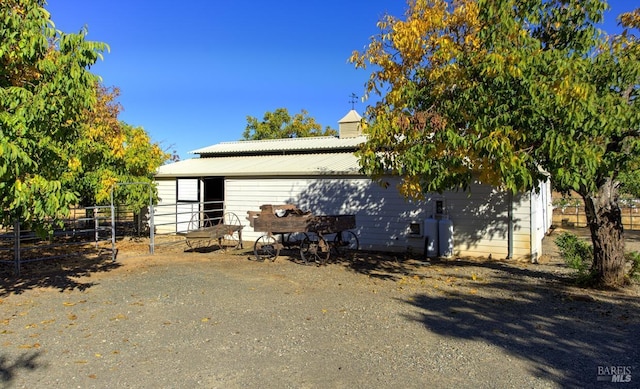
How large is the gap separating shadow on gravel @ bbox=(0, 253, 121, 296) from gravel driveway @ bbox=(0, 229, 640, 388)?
0.09 metres

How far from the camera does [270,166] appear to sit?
16344mm

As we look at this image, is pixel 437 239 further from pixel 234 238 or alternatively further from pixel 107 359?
pixel 107 359

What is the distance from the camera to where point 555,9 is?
287 inches

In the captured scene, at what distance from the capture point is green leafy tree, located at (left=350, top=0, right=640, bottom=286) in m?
6.22

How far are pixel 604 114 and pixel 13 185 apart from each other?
781 centimetres

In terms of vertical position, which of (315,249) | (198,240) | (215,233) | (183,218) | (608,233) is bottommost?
(198,240)

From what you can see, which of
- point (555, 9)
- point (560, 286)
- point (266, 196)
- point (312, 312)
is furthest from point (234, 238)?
point (555, 9)

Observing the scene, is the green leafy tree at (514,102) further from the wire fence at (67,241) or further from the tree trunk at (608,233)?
the wire fence at (67,241)

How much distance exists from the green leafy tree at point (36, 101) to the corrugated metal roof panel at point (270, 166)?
8530 mm

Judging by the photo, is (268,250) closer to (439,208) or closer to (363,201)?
(363,201)

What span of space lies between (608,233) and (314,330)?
5.72 metres

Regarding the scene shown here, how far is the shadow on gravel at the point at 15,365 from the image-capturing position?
4.23m

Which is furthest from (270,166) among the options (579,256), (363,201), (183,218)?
(579,256)

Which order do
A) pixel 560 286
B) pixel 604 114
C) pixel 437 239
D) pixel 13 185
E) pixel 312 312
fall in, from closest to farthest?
pixel 13 185 → pixel 604 114 → pixel 312 312 → pixel 560 286 → pixel 437 239
